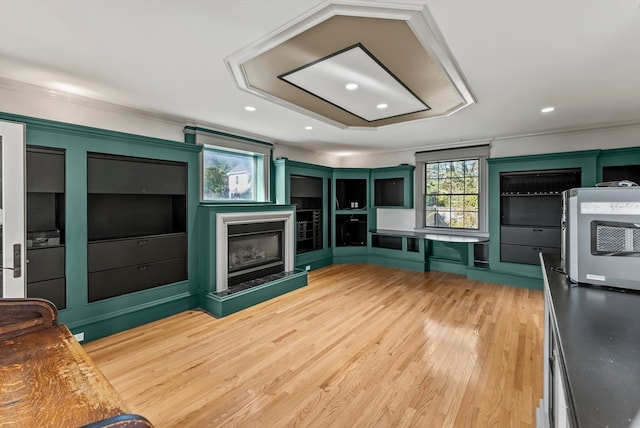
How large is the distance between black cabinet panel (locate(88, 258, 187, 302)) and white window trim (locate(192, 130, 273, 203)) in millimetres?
1065

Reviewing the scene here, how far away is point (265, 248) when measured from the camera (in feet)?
15.3

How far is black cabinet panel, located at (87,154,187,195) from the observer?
2.99 metres

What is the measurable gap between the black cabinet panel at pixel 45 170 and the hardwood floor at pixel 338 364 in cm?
159

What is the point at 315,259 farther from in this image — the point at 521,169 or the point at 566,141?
the point at 566,141

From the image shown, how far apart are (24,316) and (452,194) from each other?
598 centimetres

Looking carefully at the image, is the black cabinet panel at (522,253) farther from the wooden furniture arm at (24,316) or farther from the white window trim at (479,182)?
the wooden furniture arm at (24,316)

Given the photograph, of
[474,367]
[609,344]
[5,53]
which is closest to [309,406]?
[474,367]

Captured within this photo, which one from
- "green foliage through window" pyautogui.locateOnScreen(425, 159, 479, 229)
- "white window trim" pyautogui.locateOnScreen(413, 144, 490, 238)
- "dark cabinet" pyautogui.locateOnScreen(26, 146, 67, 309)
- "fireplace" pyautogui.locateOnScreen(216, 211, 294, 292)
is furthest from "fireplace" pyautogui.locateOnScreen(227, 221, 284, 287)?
"green foliage through window" pyautogui.locateOnScreen(425, 159, 479, 229)

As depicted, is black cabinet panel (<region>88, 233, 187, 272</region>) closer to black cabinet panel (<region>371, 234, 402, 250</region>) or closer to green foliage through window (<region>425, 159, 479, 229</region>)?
black cabinet panel (<region>371, 234, 402, 250</region>)

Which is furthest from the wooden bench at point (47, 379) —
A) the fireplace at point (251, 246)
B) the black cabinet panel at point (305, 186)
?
the black cabinet panel at point (305, 186)

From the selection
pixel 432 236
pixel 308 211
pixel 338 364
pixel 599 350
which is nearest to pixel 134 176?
pixel 338 364

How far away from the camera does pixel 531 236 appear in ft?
15.1

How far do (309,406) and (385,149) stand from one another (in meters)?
5.29

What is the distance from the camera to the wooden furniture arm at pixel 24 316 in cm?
111
